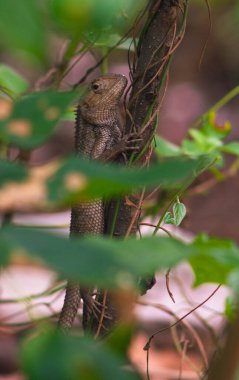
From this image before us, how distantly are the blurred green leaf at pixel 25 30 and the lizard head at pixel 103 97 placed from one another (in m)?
1.87

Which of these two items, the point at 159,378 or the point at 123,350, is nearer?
the point at 123,350

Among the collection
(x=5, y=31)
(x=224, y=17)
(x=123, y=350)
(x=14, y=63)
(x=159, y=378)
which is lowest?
(x=159, y=378)

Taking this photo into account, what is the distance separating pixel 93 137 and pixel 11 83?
405 mm

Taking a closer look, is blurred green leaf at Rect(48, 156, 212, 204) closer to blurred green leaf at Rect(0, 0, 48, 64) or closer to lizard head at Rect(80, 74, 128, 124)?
blurred green leaf at Rect(0, 0, 48, 64)

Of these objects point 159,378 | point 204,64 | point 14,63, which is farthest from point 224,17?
point 159,378

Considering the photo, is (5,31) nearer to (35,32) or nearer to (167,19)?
(35,32)

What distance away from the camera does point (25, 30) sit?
62 cm

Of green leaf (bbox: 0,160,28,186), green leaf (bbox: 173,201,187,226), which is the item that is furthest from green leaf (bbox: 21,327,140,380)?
green leaf (bbox: 173,201,187,226)

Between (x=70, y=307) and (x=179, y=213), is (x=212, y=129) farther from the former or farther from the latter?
(x=179, y=213)

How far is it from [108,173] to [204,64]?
9163mm

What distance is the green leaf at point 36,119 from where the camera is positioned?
30.7 inches

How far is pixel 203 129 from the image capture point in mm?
2809

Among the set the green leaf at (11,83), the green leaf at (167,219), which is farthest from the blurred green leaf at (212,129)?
the green leaf at (167,219)

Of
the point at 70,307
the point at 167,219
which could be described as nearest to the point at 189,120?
the point at 70,307
